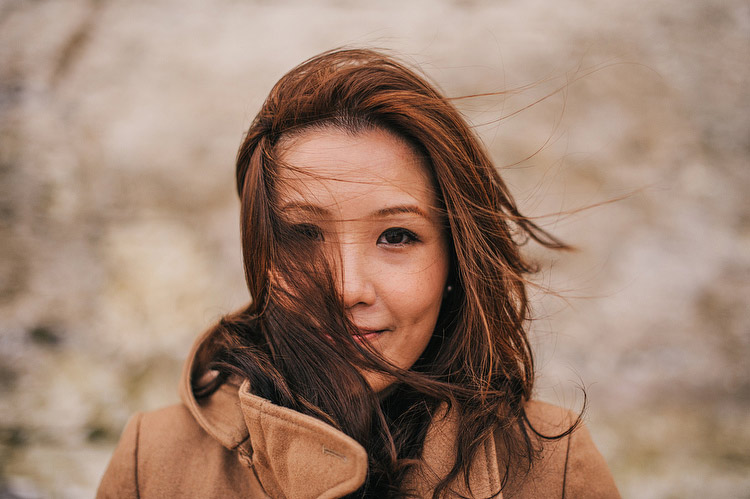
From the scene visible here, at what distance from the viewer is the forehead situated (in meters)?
1.07

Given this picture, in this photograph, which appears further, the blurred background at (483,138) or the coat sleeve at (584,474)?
the blurred background at (483,138)

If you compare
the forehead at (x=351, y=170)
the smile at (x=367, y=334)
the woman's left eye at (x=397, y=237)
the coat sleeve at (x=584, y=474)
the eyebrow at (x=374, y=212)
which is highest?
the forehead at (x=351, y=170)

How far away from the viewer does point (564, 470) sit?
4.31ft

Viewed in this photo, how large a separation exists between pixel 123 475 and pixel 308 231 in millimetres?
769

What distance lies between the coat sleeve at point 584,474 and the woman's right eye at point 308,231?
2.81ft

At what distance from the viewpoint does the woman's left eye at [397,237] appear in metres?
1.12

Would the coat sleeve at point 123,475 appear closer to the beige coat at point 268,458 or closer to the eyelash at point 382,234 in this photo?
the beige coat at point 268,458

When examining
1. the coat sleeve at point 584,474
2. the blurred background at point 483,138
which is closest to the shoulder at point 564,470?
the coat sleeve at point 584,474

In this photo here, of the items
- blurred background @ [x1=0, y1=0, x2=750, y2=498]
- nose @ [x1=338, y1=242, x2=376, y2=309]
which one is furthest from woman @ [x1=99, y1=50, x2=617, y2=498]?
blurred background @ [x1=0, y1=0, x2=750, y2=498]

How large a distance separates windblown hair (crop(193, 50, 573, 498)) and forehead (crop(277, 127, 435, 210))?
0.08 feet

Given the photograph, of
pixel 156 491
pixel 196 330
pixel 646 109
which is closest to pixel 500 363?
pixel 156 491

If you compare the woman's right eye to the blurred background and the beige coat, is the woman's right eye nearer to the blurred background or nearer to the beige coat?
the beige coat

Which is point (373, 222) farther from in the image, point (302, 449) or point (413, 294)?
point (302, 449)

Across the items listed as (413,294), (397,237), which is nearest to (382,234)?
(397,237)
